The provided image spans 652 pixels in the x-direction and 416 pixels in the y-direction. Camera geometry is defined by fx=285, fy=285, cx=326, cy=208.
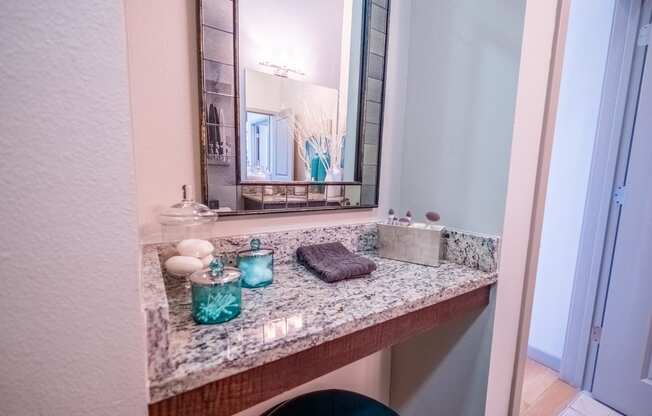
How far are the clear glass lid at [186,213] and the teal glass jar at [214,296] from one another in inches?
7.1

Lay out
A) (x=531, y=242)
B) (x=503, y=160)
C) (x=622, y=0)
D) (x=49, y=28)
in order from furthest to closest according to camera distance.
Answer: (x=622, y=0) → (x=531, y=242) → (x=503, y=160) → (x=49, y=28)

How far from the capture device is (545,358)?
1.85 metres

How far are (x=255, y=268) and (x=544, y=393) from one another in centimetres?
191

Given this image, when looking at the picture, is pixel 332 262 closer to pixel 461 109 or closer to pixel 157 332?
pixel 157 332

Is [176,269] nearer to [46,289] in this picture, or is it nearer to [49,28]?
[46,289]

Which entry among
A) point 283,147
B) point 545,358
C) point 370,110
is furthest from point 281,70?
point 545,358

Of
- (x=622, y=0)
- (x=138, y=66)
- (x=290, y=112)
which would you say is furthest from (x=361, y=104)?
(x=622, y=0)

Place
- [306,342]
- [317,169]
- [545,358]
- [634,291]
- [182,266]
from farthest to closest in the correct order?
1. [545,358]
2. [634,291]
3. [317,169]
4. [182,266]
5. [306,342]

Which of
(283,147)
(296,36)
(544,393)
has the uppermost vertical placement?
(296,36)

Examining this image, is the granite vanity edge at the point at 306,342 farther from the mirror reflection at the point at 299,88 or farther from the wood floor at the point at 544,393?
the wood floor at the point at 544,393

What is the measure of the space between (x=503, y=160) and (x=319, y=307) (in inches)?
26.2

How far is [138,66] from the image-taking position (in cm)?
64

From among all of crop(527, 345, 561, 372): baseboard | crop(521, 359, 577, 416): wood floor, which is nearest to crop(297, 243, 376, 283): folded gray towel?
crop(521, 359, 577, 416): wood floor

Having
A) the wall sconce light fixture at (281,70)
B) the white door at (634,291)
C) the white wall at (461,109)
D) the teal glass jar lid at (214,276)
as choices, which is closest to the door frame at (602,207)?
the white door at (634,291)
